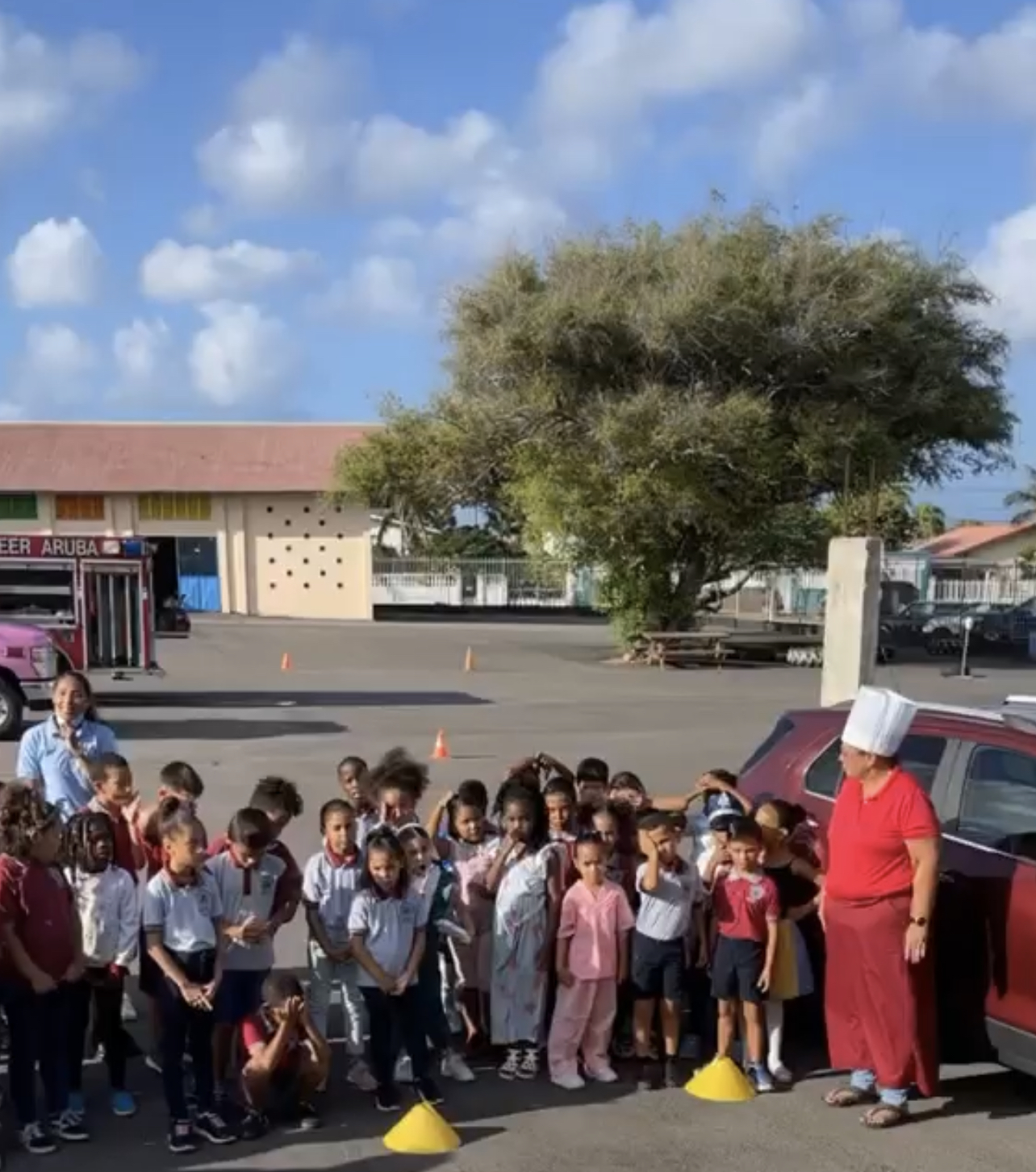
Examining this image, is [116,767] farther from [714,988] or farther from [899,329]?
[899,329]

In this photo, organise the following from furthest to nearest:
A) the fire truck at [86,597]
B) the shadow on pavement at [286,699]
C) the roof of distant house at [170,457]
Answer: the roof of distant house at [170,457] < the shadow on pavement at [286,699] < the fire truck at [86,597]

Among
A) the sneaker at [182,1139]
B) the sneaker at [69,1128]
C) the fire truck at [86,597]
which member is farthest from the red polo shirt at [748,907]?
the fire truck at [86,597]

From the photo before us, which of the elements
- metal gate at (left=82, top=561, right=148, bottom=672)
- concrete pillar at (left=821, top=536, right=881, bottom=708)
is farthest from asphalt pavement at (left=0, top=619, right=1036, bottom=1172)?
concrete pillar at (left=821, top=536, right=881, bottom=708)

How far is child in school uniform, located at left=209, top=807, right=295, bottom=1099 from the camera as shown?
5.34 meters

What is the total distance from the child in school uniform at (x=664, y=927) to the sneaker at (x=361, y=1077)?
3.70 ft

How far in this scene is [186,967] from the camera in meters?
5.20

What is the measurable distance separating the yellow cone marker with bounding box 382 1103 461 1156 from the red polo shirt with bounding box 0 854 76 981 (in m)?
1.36

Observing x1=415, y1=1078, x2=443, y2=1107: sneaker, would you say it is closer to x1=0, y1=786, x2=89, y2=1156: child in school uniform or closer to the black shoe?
the black shoe

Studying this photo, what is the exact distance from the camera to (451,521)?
126 feet

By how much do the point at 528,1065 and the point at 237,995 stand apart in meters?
1.32

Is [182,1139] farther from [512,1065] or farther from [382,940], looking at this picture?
[512,1065]

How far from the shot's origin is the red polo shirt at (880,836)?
5.16 metres

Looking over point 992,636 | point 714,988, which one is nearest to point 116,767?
point 714,988

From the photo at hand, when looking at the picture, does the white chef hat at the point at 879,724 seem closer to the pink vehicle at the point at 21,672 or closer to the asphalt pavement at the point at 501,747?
the asphalt pavement at the point at 501,747
